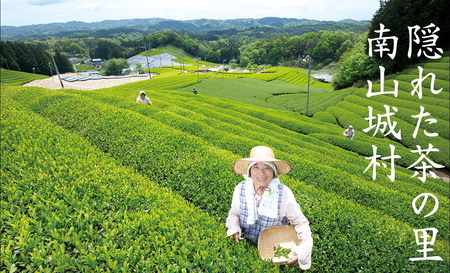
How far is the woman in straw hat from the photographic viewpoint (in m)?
3.29

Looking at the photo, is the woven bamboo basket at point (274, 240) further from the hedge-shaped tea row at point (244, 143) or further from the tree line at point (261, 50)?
the tree line at point (261, 50)

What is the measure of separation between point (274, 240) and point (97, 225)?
2.96 meters

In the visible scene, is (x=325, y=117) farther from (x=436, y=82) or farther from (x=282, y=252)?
(x=282, y=252)

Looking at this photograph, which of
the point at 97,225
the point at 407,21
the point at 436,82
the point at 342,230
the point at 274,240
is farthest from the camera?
the point at 407,21

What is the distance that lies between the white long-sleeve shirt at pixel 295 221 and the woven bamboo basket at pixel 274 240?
0.41 feet

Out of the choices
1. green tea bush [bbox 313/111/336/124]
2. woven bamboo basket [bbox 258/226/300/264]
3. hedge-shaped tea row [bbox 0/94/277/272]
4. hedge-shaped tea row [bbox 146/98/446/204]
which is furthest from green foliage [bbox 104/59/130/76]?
woven bamboo basket [bbox 258/226/300/264]

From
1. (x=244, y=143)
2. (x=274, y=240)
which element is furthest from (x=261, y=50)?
(x=274, y=240)

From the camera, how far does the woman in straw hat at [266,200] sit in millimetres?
3295

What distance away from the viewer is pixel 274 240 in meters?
3.48

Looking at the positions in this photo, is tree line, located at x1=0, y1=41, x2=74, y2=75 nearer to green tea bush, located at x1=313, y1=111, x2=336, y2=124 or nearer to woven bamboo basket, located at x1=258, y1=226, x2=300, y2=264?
green tea bush, located at x1=313, y1=111, x2=336, y2=124

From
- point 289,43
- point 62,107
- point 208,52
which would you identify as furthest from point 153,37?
point 62,107

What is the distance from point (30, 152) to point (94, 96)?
9.26m

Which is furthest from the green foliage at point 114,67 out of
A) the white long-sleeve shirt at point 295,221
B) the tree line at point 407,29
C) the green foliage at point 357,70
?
the white long-sleeve shirt at point 295,221

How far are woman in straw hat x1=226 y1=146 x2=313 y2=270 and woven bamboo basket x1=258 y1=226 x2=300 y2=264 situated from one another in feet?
0.41
